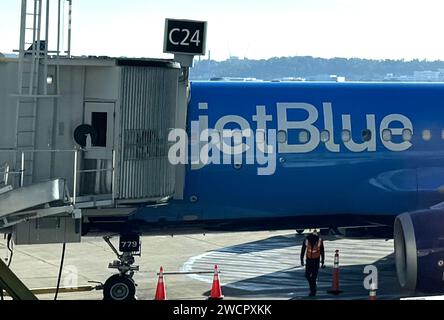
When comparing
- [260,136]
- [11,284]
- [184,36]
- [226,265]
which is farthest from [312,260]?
[11,284]

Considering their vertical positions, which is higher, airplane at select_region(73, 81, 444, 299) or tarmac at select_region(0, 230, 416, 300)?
airplane at select_region(73, 81, 444, 299)

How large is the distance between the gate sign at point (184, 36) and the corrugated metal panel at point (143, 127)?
2.29 ft

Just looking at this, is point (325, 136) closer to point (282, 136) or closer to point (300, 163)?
point (300, 163)

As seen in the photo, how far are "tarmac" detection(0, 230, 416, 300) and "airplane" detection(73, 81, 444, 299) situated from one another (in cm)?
188

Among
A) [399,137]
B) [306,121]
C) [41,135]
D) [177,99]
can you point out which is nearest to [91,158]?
[41,135]

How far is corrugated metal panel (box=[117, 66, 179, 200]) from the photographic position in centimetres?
1391

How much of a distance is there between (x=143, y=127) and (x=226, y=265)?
944 centimetres

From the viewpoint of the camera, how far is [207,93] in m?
17.3

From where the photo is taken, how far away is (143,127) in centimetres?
1409

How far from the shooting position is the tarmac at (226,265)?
19.2 m

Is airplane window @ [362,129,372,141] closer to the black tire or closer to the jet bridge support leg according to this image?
the black tire

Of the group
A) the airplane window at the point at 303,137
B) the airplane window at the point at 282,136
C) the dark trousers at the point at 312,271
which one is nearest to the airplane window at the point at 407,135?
the airplane window at the point at 303,137

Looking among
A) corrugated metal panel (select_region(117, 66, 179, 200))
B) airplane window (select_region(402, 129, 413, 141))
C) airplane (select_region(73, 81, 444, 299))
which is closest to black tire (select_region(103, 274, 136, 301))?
airplane (select_region(73, 81, 444, 299))

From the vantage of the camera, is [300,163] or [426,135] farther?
[426,135]
